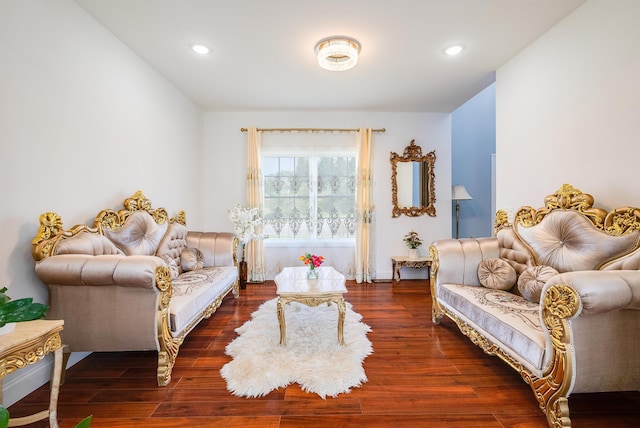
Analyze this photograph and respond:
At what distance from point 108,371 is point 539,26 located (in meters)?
4.57

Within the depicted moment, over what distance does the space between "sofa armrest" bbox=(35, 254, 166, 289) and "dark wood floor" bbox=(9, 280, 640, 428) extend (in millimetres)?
731

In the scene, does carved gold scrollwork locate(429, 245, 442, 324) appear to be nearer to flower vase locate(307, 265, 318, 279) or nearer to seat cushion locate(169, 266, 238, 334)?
flower vase locate(307, 265, 318, 279)

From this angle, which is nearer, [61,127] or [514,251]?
[61,127]

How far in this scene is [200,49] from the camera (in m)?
2.86

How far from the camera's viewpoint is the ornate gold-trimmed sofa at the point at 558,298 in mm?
1445

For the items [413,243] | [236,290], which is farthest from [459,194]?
[236,290]

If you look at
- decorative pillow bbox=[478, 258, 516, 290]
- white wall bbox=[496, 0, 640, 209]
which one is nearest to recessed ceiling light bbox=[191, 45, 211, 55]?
white wall bbox=[496, 0, 640, 209]

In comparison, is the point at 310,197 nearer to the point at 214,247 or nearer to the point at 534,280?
the point at 214,247

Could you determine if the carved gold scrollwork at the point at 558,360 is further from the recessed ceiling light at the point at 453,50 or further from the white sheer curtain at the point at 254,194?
the white sheer curtain at the point at 254,194

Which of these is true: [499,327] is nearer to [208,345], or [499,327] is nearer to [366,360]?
[366,360]

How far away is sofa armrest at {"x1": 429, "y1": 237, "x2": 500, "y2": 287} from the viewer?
2.72m

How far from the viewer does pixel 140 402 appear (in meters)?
1.76

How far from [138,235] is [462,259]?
318cm

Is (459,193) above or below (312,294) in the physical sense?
above
